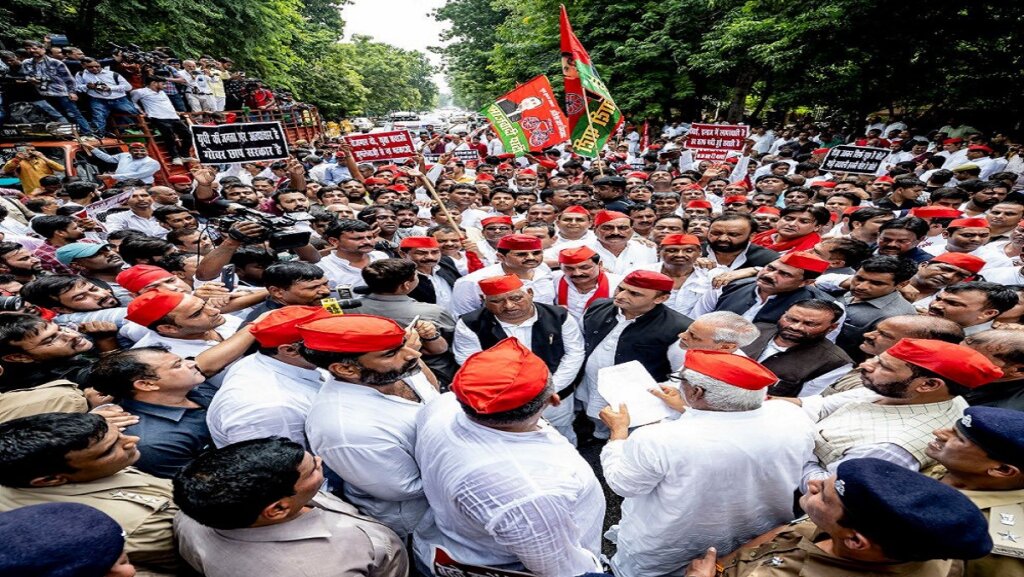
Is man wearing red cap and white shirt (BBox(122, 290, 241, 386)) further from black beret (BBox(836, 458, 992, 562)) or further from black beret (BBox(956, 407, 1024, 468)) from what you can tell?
black beret (BBox(956, 407, 1024, 468))

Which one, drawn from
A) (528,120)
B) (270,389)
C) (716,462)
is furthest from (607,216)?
(270,389)

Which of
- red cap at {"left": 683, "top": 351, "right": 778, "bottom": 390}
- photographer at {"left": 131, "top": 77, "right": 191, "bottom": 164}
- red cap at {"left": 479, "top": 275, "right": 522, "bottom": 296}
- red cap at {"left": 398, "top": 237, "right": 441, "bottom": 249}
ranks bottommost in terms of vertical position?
red cap at {"left": 683, "top": 351, "right": 778, "bottom": 390}

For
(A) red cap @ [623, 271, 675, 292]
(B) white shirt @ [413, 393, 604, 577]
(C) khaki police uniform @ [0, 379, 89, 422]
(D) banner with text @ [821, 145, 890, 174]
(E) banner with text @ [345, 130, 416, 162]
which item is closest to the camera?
(B) white shirt @ [413, 393, 604, 577]

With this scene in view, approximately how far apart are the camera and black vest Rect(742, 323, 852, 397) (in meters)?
3.84

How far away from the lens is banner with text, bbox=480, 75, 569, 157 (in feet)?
23.5

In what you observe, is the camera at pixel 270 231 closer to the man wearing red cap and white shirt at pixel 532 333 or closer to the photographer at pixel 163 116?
the man wearing red cap and white shirt at pixel 532 333

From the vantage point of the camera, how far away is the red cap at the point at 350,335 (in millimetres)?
2051

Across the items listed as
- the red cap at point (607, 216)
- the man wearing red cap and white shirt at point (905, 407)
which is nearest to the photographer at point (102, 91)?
the red cap at point (607, 216)

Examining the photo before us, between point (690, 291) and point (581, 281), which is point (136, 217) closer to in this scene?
point (581, 281)

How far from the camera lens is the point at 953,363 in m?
1.97

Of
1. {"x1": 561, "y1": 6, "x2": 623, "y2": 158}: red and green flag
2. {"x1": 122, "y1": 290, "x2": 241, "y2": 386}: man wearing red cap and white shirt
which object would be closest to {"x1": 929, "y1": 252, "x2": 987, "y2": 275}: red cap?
{"x1": 561, "y1": 6, "x2": 623, "y2": 158}: red and green flag

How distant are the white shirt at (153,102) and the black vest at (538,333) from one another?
12215 millimetres

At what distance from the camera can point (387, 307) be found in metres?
3.41

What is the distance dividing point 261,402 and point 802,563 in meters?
2.35
